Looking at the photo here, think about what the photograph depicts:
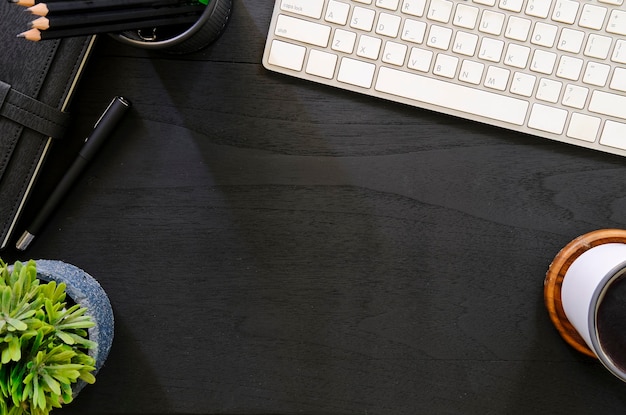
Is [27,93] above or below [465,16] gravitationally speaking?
below

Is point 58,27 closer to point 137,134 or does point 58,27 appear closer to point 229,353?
point 137,134

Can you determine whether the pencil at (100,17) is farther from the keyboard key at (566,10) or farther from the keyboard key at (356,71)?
the keyboard key at (566,10)

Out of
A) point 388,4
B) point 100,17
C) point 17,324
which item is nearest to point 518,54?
point 388,4

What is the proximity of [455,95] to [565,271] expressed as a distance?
0.65 feet

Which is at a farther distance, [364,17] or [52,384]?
[364,17]

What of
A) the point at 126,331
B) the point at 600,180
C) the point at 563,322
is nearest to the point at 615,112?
the point at 600,180

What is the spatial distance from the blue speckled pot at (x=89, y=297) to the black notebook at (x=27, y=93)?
9 centimetres

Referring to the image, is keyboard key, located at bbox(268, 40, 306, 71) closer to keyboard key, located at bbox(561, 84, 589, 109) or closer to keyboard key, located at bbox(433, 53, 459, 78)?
keyboard key, located at bbox(433, 53, 459, 78)

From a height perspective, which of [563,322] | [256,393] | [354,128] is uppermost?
Result: [354,128]

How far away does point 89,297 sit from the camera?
523mm

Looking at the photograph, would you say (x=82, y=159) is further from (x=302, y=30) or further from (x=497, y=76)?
(x=497, y=76)

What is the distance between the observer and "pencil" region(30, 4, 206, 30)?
430 millimetres

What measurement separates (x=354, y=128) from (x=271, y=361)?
24 cm

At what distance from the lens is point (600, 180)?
22.5 inches
